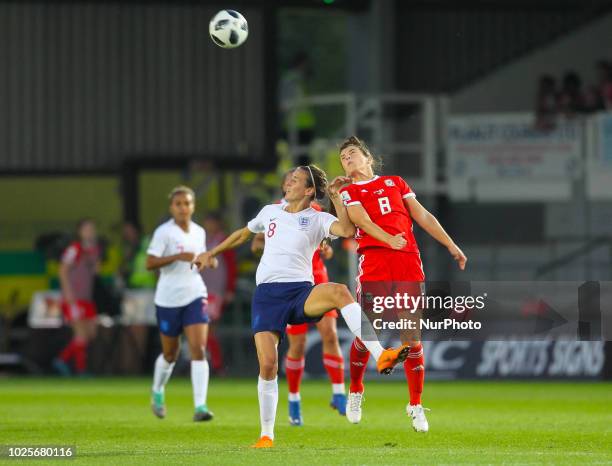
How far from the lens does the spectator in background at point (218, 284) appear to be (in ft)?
74.5

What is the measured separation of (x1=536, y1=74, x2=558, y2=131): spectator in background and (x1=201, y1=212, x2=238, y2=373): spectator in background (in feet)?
20.5

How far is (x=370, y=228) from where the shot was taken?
39.0 feet

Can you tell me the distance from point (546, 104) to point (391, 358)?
1666 centimetres

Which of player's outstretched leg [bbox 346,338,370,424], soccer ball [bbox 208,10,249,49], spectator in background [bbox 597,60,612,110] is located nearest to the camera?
player's outstretched leg [bbox 346,338,370,424]

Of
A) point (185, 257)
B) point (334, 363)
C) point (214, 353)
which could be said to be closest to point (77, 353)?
point (214, 353)

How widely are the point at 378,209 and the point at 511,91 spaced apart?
17.2 metres

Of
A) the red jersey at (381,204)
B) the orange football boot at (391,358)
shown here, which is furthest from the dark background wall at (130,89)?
the orange football boot at (391,358)

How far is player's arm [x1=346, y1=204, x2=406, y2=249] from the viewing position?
11852mm

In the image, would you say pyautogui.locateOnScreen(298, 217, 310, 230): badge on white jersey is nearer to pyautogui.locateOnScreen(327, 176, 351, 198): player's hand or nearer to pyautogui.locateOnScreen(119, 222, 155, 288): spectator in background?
pyautogui.locateOnScreen(327, 176, 351, 198): player's hand

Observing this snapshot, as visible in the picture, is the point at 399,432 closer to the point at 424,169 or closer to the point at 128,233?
the point at 128,233

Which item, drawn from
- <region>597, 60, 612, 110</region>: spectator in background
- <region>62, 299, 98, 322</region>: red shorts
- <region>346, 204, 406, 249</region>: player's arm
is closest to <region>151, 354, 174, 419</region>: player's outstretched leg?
<region>346, 204, 406, 249</region>: player's arm

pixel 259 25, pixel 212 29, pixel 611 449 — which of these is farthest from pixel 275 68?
pixel 611 449

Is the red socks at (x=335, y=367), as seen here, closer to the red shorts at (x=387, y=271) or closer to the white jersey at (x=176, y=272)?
the white jersey at (x=176, y=272)

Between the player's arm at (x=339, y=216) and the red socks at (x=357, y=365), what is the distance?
1.36 metres
